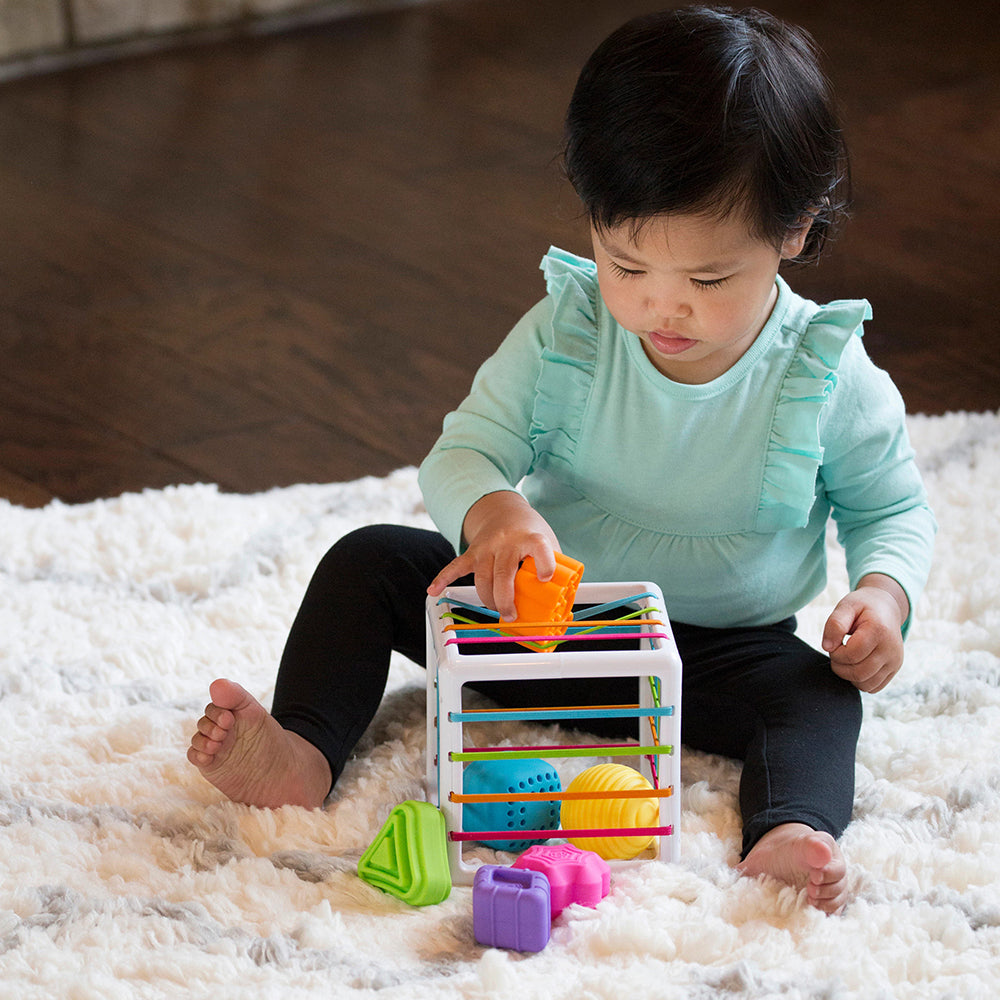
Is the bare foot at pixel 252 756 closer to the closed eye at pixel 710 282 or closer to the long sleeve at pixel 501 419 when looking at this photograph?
the long sleeve at pixel 501 419

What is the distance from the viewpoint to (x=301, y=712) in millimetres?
970

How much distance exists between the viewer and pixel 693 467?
3.38 ft

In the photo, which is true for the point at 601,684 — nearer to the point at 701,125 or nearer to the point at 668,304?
the point at 668,304

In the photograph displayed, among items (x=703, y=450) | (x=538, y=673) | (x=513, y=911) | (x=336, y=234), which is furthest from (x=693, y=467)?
(x=336, y=234)

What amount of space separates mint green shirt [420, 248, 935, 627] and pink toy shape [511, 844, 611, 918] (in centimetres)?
25

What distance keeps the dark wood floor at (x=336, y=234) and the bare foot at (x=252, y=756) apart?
1.66 feet

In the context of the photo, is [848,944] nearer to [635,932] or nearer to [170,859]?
[635,932]

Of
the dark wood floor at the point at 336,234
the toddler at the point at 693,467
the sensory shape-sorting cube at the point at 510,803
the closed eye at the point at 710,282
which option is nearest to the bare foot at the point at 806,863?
the toddler at the point at 693,467

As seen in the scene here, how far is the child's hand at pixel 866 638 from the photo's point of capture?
0.94 meters

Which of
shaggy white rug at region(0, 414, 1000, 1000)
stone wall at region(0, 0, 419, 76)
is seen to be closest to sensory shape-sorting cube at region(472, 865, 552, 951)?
shaggy white rug at region(0, 414, 1000, 1000)

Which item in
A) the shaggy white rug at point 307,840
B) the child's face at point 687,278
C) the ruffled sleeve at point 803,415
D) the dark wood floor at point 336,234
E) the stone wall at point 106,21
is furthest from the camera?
the stone wall at point 106,21

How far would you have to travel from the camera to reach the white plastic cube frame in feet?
2.71

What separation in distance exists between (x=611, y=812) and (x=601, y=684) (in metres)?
0.18

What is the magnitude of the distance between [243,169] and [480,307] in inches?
25.7
